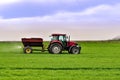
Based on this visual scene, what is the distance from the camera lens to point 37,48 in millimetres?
A: 39531

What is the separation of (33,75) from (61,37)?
889 inches

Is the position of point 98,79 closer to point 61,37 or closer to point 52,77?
point 52,77

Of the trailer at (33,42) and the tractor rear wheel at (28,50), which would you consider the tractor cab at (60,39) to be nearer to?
the trailer at (33,42)

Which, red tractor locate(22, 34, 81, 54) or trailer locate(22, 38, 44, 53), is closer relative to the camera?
red tractor locate(22, 34, 81, 54)

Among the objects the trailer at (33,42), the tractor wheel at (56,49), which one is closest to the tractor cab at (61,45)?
the tractor wheel at (56,49)

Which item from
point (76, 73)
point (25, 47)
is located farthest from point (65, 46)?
point (76, 73)

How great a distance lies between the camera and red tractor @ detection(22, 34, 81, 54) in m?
37.4

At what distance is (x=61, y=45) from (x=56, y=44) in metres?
0.48

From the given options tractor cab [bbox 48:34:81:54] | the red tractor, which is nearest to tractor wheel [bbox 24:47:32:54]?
the red tractor

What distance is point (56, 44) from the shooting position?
3762cm

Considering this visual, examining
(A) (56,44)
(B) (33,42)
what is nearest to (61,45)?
(A) (56,44)

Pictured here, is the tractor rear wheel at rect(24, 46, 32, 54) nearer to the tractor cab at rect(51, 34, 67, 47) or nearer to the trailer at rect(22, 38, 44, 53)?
the trailer at rect(22, 38, 44, 53)

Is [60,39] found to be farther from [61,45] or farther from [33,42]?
[33,42]

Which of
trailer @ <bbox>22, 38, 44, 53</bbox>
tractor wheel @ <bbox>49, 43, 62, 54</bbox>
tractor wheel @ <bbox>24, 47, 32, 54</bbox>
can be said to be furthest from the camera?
trailer @ <bbox>22, 38, 44, 53</bbox>
